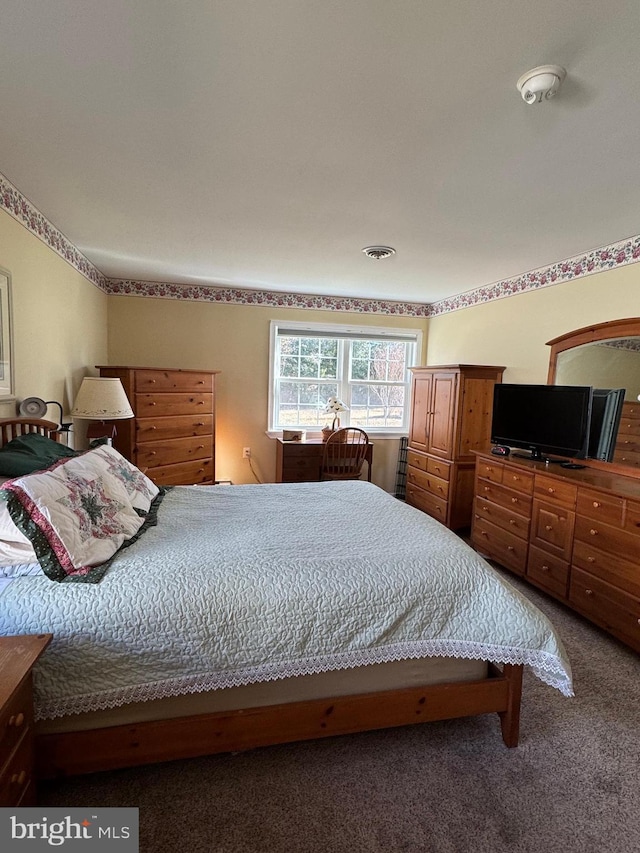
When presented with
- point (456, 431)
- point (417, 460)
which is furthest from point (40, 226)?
point (417, 460)

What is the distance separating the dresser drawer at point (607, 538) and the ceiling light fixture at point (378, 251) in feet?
6.82

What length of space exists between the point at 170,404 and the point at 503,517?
2.84 m

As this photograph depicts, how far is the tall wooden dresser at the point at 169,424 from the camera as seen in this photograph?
346 cm

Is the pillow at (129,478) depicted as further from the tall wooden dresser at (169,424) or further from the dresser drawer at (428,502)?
the dresser drawer at (428,502)

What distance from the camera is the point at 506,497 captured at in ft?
9.71

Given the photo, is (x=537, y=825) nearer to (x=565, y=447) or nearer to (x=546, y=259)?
(x=565, y=447)

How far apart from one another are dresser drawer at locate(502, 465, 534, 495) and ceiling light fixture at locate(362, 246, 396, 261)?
5.66ft

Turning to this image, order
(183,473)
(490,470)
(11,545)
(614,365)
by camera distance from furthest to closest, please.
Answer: (183,473) < (490,470) < (614,365) < (11,545)

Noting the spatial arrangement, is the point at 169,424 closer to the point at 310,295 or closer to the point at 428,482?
the point at 310,295

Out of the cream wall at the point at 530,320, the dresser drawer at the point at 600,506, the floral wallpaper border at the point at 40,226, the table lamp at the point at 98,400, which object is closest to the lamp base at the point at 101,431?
the table lamp at the point at 98,400

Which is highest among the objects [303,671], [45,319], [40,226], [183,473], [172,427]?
[40,226]

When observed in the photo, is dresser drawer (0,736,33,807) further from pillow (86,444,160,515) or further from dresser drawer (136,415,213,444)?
dresser drawer (136,415,213,444)

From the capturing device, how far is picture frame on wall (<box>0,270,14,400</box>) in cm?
204

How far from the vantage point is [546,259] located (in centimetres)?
303
